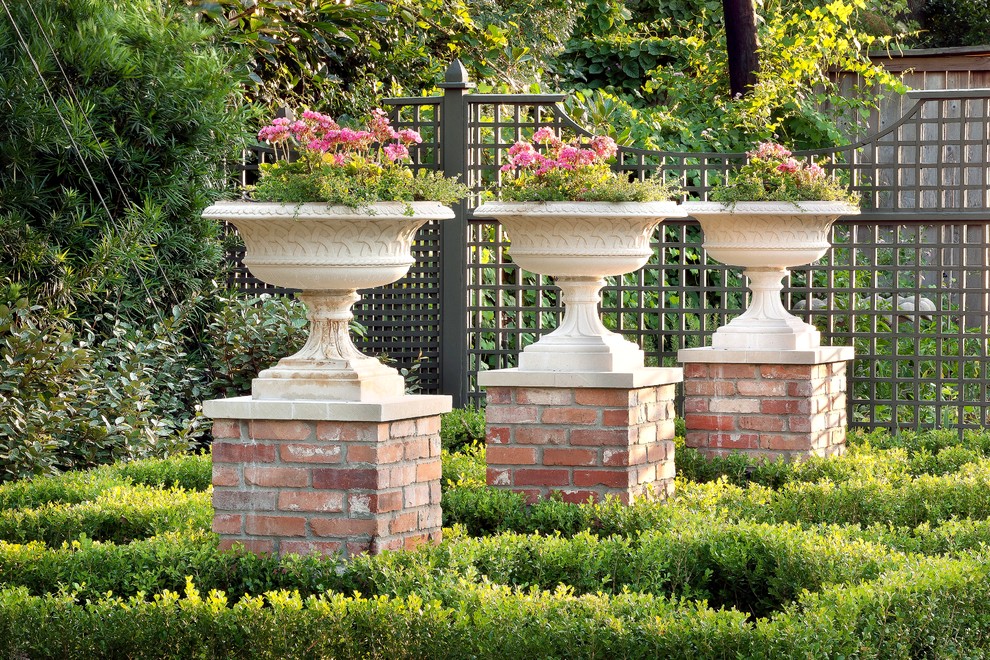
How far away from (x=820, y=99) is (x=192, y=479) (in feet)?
24.2

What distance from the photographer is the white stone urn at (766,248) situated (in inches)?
284

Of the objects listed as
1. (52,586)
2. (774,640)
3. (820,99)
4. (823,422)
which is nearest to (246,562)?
(52,586)

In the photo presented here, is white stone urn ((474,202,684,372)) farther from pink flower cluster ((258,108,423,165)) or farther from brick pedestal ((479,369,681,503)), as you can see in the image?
pink flower cluster ((258,108,423,165))

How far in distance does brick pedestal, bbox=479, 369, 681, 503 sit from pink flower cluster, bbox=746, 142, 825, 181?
1.73 m

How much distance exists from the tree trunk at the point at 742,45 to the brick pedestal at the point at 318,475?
23.6 feet

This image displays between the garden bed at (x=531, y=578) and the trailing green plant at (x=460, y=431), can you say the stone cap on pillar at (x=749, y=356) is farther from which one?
the trailing green plant at (x=460, y=431)

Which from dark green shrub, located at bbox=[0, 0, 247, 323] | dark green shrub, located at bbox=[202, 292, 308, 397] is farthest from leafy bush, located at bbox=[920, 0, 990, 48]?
dark green shrub, located at bbox=[0, 0, 247, 323]

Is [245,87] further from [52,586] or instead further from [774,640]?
[774,640]

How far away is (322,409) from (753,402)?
318cm

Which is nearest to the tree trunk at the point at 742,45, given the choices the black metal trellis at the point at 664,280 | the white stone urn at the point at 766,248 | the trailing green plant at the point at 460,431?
the black metal trellis at the point at 664,280

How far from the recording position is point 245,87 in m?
9.64

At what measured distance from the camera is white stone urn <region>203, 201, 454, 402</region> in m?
4.74

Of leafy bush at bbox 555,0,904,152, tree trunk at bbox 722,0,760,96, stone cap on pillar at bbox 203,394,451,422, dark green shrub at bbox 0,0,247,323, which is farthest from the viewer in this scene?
tree trunk at bbox 722,0,760,96

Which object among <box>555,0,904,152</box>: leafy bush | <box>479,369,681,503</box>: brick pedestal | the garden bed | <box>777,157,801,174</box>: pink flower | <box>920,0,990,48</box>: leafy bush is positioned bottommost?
the garden bed
